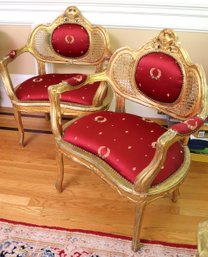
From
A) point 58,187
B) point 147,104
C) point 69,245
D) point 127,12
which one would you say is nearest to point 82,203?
point 58,187

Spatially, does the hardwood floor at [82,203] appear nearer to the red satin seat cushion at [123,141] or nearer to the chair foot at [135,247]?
the chair foot at [135,247]

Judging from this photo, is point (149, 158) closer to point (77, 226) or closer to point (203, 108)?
point (203, 108)

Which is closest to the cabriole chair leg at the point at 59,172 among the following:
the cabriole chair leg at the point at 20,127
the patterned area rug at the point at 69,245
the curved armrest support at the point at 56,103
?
the curved armrest support at the point at 56,103

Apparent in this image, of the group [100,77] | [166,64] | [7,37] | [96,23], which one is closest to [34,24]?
[7,37]

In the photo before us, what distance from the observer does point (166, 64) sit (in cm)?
163

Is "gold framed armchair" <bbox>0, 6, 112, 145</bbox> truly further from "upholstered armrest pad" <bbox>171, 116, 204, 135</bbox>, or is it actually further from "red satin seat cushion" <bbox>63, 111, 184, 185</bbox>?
"upholstered armrest pad" <bbox>171, 116, 204, 135</bbox>

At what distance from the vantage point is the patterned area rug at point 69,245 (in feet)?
5.24

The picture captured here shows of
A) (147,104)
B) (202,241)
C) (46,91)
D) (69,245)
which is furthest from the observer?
(46,91)

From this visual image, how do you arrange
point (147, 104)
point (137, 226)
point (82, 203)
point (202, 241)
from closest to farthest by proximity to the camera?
→ point (202, 241), point (137, 226), point (147, 104), point (82, 203)

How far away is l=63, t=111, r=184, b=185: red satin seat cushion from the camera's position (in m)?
1.46

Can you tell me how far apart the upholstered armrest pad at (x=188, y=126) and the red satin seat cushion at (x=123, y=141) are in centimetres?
20

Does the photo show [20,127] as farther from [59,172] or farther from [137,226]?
[137,226]

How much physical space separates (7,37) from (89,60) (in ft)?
2.62

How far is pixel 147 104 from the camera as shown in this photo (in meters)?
1.77
